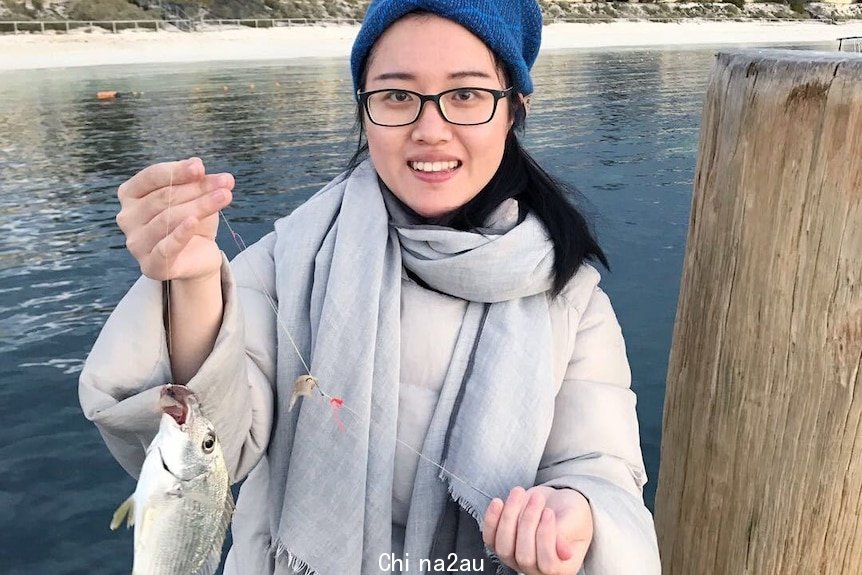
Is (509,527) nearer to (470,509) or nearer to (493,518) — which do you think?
(493,518)

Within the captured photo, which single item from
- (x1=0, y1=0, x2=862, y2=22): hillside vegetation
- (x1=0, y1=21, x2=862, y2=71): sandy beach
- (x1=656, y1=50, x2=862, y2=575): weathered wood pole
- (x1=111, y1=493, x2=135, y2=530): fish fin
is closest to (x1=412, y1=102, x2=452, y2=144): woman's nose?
(x1=656, y1=50, x2=862, y2=575): weathered wood pole

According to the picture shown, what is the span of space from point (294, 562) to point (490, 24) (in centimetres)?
167

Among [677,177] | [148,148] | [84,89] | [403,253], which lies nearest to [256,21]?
[84,89]

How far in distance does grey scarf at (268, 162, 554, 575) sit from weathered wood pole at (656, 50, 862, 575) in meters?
0.58

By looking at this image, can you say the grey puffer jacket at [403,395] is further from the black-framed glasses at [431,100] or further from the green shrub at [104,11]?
the green shrub at [104,11]

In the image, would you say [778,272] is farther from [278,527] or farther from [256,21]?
[256,21]

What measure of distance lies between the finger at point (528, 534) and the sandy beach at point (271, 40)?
3325 cm

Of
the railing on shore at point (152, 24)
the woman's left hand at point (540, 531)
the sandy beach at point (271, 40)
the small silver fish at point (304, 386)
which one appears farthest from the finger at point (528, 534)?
the railing on shore at point (152, 24)

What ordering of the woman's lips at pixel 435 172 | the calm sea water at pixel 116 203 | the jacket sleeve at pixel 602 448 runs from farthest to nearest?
the calm sea water at pixel 116 203 < the woman's lips at pixel 435 172 < the jacket sleeve at pixel 602 448

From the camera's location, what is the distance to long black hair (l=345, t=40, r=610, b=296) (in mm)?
2236

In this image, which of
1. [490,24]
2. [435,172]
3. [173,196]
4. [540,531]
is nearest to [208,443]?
[173,196]

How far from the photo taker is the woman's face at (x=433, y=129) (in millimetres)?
2094

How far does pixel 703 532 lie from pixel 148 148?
1751 centimetres

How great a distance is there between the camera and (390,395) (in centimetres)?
212
